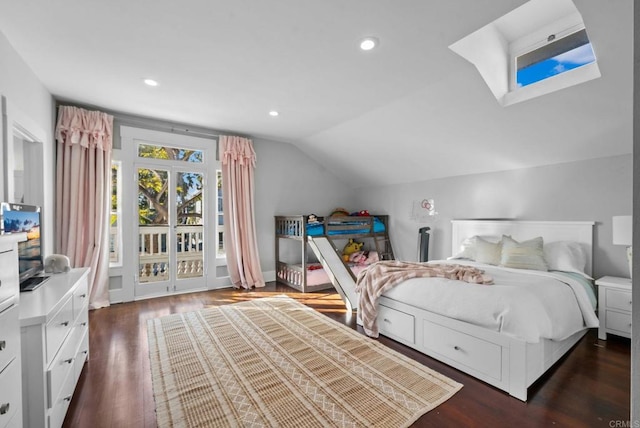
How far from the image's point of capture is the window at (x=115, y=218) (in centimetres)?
387

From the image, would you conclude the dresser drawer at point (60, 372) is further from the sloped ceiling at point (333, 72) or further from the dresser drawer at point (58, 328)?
the sloped ceiling at point (333, 72)

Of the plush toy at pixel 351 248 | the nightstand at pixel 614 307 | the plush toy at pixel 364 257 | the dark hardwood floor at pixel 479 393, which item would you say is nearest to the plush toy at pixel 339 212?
the plush toy at pixel 351 248

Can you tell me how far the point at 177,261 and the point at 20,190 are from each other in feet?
6.38

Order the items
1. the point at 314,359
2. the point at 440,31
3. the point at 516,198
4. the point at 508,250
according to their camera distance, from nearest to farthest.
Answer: the point at 440,31 → the point at 314,359 → the point at 508,250 → the point at 516,198

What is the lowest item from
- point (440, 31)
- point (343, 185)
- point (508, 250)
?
point (508, 250)

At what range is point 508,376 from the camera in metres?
1.82

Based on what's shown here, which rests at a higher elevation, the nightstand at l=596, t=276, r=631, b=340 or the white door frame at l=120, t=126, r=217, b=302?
the white door frame at l=120, t=126, r=217, b=302

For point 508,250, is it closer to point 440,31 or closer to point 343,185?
point 440,31

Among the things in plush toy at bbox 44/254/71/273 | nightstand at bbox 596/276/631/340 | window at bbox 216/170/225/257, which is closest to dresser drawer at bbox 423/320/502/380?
nightstand at bbox 596/276/631/340

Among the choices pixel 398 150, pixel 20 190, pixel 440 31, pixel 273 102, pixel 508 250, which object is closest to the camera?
pixel 440 31

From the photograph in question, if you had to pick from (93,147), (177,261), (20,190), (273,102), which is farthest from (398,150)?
(20,190)

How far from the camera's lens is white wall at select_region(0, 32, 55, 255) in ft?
7.04

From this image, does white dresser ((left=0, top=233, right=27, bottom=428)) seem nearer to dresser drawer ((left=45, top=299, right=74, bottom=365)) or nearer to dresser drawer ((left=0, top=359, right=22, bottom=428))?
dresser drawer ((left=0, top=359, right=22, bottom=428))

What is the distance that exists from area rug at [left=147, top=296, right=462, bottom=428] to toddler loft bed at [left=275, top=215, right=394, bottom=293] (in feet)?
4.75
